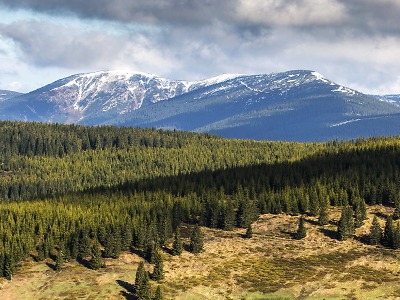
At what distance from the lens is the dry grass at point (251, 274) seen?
114 metres

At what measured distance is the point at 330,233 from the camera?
149 metres

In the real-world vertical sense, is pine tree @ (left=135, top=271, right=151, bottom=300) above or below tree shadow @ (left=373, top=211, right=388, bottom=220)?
below

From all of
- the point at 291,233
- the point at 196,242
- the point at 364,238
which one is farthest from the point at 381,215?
the point at 196,242

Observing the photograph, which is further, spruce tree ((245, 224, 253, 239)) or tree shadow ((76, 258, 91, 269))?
spruce tree ((245, 224, 253, 239))

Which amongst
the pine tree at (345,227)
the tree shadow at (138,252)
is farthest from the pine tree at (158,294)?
the pine tree at (345,227)

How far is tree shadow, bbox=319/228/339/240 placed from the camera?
147 metres

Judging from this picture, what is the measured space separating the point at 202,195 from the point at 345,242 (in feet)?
181

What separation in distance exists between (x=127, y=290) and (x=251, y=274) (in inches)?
1115

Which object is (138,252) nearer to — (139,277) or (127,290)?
(127,290)

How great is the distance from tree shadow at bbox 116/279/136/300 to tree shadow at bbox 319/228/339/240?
58559mm

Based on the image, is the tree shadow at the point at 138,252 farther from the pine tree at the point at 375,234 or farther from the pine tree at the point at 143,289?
the pine tree at the point at 375,234

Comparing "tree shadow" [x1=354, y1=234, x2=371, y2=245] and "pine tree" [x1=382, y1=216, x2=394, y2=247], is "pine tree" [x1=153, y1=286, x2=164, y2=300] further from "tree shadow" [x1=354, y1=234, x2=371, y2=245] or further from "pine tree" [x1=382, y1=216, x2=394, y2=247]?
"pine tree" [x1=382, y1=216, x2=394, y2=247]

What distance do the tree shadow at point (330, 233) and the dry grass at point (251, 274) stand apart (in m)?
0.66

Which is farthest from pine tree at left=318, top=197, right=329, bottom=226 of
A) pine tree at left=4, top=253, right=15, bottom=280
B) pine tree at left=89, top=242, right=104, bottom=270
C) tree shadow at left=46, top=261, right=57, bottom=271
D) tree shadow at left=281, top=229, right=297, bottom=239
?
pine tree at left=4, top=253, right=15, bottom=280
